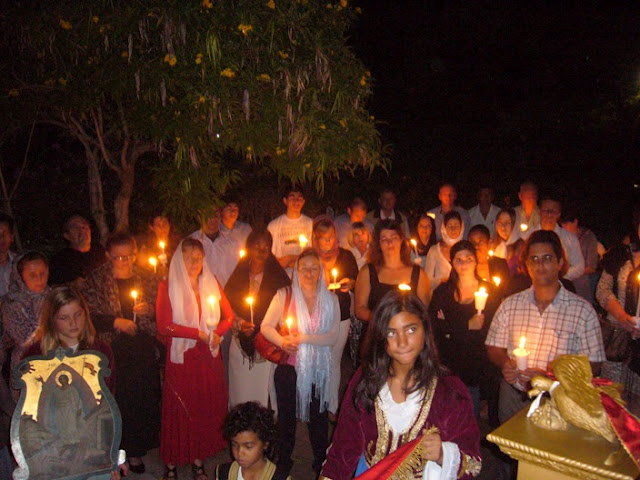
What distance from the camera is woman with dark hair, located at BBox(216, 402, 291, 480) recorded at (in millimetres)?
3424

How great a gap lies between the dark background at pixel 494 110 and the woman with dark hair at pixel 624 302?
7.75 m

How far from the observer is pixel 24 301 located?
14.9ft

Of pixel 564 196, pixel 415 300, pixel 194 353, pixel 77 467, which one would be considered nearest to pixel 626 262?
pixel 415 300

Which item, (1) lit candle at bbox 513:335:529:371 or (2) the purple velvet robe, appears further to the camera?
(1) lit candle at bbox 513:335:529:371

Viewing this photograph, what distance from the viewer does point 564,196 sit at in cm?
1278

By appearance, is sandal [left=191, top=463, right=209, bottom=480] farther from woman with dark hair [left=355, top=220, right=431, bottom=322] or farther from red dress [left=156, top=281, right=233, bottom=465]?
woman with dark hair [left=355, top=220, right=431, bottom=322]

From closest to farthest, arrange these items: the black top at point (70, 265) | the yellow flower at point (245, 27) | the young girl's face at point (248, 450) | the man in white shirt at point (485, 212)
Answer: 1. the young girl's face at point (248, 450)
2. the yellow flower at point (245, 27)
3. the black top at point (70, 265)
4. the man in white shirt at point (485, 212)

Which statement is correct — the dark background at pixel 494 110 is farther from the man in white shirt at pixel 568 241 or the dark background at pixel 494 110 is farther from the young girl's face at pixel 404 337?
the young girl's face at pixel 404 337

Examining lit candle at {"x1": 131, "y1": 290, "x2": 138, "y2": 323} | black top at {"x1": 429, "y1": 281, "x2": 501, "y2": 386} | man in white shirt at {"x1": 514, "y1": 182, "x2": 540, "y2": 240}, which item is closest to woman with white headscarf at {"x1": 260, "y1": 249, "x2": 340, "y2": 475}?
black top at {"x1": 429, "y1": 281, "x2": 501, "y2": 386}

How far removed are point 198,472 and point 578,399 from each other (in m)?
3.80

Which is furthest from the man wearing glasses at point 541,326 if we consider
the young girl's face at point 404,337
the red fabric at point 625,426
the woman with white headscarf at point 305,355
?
the red fabric at point 625,426

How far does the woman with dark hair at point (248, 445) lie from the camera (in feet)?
11.2

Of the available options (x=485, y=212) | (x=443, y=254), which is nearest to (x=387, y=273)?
(x=443, y=254)

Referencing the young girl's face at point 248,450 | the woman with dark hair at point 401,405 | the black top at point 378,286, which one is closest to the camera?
the woman with dark hair at point 401,405
